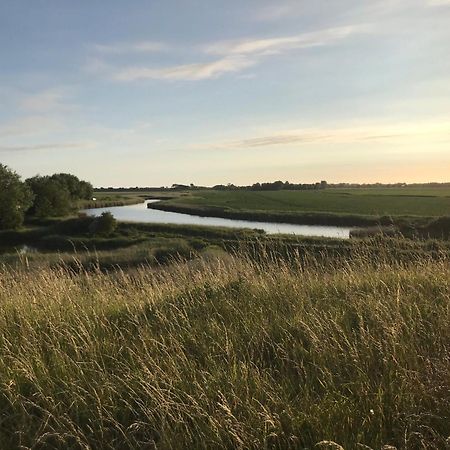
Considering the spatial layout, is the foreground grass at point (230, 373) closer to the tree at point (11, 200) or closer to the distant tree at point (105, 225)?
the distant tree at point (105, 225)

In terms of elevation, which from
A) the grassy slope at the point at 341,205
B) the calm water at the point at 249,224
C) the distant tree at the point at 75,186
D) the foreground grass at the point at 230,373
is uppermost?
the distant tree at the point at 75,186

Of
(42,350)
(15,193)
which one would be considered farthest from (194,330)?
(15,193)

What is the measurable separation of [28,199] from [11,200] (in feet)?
25.3

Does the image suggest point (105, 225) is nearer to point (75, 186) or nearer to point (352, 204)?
point (352, 204)

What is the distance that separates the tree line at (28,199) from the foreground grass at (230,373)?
190 feet

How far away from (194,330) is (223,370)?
0.96 meters

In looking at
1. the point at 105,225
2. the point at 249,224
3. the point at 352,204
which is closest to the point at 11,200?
the point at 105,225

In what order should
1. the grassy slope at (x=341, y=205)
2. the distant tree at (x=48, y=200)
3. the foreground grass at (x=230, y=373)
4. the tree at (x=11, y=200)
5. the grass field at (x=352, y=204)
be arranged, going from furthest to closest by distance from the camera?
1. the distant tree at (x=48, y=200)
2. the grass field at (x=352, y=204)
3. the grassy slope at (x=341, y=205)
4. the tree at (x=11, y=200)
5. the foreground grass at (x=230, y=373)

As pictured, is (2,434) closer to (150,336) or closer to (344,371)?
(150,336)

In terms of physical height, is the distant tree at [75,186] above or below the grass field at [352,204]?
above

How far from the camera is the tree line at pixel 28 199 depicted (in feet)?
193

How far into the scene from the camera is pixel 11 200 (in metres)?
59.0

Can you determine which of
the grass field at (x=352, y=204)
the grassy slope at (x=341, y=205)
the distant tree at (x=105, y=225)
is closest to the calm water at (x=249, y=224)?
the grassy slope at (x=341, y=205)

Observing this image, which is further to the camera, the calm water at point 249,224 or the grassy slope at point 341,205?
the grassy slope at point 341,205
